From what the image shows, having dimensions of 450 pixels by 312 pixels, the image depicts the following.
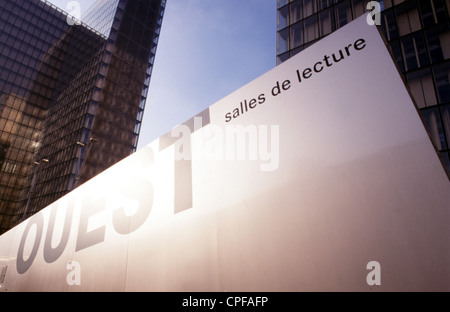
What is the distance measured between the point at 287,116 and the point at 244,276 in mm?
1546

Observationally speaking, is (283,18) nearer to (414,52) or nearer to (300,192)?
(414,52)

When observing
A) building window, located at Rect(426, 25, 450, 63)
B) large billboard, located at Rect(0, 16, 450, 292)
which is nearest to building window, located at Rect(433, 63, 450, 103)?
building window, located at Rect(426, 25, 450, 63)

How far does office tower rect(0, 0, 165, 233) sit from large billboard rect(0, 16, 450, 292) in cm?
5292

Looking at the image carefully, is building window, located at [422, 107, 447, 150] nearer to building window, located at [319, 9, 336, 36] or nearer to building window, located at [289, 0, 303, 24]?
building window, located at [319, 9, 336, 36]

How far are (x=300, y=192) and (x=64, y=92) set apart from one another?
248 ft

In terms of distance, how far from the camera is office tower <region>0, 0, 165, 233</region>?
54.8 metres

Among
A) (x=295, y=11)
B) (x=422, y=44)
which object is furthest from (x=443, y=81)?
(x=295, y=11)

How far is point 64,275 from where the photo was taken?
481 centimetres

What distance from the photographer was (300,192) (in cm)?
231

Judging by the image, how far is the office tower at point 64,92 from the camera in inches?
2156
